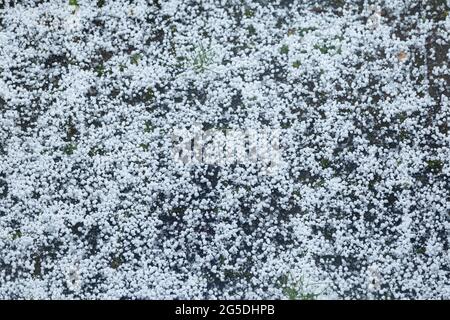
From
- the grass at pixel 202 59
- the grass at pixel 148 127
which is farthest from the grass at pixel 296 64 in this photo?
the grass at pixel 148 127

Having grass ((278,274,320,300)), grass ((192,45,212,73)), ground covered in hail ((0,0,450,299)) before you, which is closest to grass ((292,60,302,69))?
ground covered in hail ((0,0,450,299))

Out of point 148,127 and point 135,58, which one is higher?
point 135,58

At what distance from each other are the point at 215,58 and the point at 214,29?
12cm

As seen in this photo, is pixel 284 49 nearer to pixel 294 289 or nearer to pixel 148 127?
pixel 148 127

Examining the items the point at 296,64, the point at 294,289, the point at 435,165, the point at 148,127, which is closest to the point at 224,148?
the point at 148,127

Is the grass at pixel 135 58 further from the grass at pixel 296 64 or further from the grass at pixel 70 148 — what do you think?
the grass at pixel 296 64

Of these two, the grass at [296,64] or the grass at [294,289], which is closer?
the grass at [294,289]

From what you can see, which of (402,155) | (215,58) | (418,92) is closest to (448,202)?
(402,155)

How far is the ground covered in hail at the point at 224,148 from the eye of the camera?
1.87 meters

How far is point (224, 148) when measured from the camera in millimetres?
1985

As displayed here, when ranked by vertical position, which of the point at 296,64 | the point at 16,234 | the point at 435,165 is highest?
the point at 296,64

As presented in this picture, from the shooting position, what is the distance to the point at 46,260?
1.90m

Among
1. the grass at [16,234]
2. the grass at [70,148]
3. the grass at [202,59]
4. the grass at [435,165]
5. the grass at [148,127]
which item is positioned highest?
the grass at [202,59]
